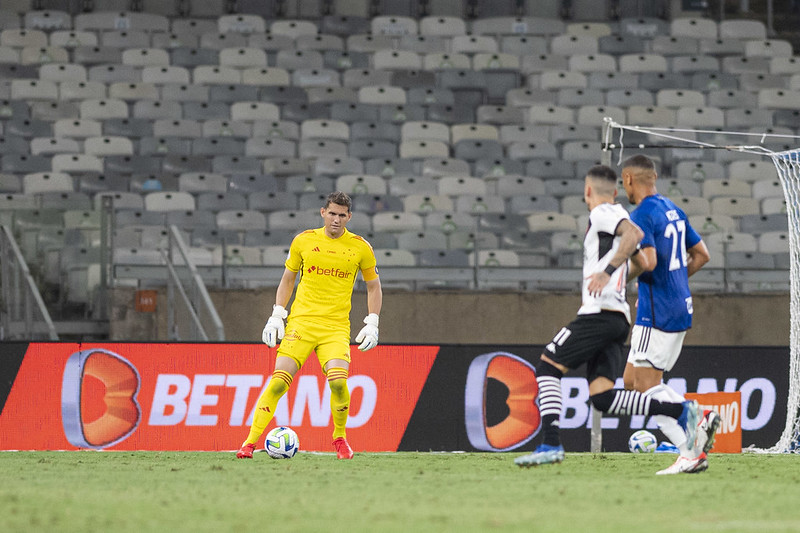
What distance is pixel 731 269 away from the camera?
14.8m

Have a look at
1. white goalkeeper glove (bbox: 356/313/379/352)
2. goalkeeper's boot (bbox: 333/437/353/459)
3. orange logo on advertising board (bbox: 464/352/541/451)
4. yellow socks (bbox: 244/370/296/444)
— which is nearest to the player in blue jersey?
white goalkeeper glove (bbox: 356/313/379/352)

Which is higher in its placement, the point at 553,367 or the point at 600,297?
the point at 600,297

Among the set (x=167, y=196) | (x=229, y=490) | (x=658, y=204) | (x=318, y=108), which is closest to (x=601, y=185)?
(x=658, y=204)

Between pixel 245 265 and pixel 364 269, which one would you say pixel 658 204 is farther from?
pixel 245 265

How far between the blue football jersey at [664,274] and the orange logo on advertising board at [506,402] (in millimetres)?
3711

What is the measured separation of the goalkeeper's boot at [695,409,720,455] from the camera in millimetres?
7340

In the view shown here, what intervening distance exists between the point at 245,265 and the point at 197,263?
591 millimetres

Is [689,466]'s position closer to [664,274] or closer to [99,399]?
[664,274]

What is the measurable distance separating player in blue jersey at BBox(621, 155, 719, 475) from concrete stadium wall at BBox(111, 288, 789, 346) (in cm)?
682

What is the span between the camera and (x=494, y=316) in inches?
574

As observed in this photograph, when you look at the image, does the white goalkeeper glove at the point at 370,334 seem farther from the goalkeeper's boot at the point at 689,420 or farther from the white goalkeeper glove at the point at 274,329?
the goalkeeper's boot at the point at 689,420

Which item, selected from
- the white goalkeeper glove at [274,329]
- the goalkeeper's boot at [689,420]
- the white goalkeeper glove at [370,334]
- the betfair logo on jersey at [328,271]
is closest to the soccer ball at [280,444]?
the white goalkeeper glove at [274,329]

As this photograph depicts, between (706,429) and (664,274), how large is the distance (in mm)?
1055

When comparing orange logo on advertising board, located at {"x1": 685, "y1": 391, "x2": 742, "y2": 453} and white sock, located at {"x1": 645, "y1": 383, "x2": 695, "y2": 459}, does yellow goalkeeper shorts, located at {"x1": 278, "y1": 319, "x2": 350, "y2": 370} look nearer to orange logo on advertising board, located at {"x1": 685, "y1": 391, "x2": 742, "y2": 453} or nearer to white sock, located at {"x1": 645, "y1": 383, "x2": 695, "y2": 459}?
white sock, located at {"x1": 645, "y1": 383, "x2": 695, "y2": 459}
